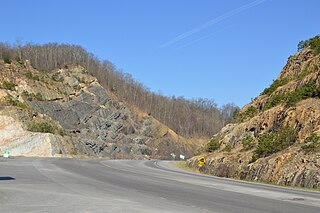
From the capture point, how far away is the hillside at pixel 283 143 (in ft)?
82.5

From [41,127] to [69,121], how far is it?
13.8 metres

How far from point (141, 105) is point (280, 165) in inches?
4256

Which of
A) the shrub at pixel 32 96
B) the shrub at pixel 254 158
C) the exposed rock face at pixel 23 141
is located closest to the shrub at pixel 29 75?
the shrub at pixel 32 96

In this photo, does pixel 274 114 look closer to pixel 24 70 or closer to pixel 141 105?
pixel 24 70

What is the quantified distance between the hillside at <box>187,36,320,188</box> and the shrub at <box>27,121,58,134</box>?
117ft

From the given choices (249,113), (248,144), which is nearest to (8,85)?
(249,113)

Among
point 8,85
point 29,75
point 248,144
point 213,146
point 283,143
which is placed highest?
point 29,75

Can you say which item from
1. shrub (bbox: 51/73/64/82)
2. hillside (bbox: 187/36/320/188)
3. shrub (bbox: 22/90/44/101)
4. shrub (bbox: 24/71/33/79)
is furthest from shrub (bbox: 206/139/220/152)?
shrub (bbox: 51/73/64/82)

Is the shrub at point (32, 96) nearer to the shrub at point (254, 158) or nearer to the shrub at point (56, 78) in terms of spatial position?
the shrub at point (56, 78)

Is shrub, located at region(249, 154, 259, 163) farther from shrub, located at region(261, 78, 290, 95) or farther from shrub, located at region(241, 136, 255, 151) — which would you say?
shrub, located at region(261, 78, 290, 95)

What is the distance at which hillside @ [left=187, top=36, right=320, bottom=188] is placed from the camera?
82.5 feet

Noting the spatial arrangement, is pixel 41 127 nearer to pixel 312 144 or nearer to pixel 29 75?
pixel 29 75

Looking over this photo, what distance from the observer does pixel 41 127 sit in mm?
73000

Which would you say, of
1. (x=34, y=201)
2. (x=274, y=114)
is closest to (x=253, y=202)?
(x=34, y=201)
